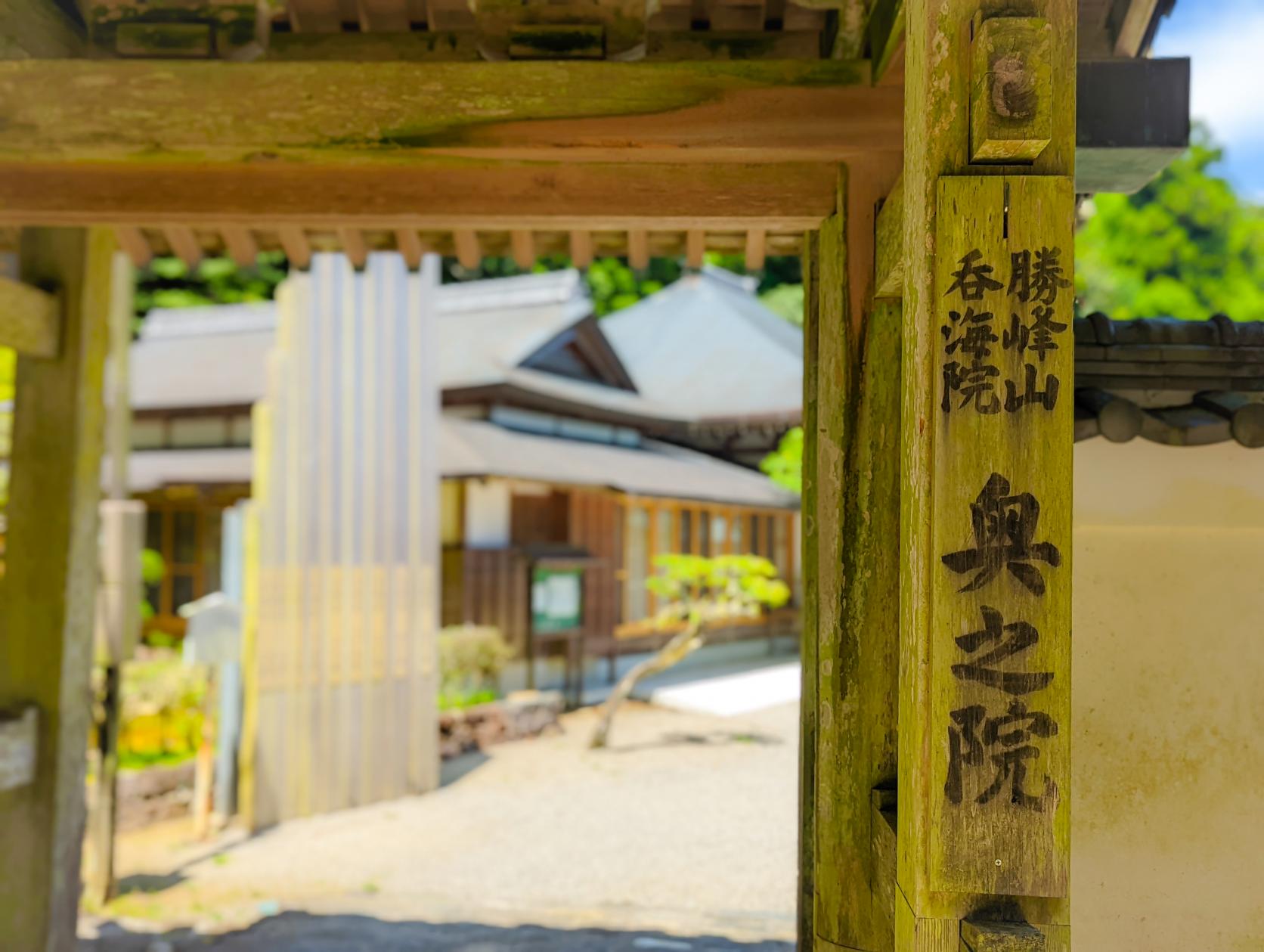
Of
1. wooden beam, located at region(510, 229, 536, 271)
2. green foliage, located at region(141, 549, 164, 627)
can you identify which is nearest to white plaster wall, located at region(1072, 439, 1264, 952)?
wooden beam, located at region(510, 229, 536, 271)

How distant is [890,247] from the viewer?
7.14ft

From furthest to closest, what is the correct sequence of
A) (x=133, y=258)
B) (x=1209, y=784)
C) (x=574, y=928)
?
(x=574, y=928)
(x=133, y=258)
(x=1209, y=784)

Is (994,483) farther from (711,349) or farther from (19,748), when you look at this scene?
(711,349)

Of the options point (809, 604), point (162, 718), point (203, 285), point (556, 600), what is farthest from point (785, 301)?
point (809, 604)

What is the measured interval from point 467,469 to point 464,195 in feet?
22.9

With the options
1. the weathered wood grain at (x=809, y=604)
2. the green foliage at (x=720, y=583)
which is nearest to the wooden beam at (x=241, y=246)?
the weathered wood grain at (x=809, y=604)

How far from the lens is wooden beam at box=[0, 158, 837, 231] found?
270cm

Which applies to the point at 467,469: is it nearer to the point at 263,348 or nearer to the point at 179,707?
the point at 179,707

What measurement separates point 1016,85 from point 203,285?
2058cm

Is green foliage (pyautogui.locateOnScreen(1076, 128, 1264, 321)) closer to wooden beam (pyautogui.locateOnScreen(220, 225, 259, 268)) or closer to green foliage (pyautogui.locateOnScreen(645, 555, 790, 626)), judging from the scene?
green foliage (pyautogui.locateOnScreen(645, 555, 790, 626))

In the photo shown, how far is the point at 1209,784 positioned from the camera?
8.60 ft

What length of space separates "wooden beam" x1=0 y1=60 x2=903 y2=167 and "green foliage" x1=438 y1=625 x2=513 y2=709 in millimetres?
7267

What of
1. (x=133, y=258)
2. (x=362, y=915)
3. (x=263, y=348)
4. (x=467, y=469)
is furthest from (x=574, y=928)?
(x=263, y=348)

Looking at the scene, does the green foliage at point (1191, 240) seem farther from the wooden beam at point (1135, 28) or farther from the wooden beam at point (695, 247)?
the wooden beam at point (695, 247)
